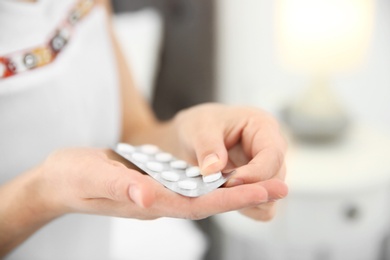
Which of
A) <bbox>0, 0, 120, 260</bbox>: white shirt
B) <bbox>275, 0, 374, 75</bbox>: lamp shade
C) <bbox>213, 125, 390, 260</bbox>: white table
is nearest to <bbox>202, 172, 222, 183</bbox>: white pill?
<bbox>0, 0, 120, 260</bbox>: white shirt

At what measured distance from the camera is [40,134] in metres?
0.58

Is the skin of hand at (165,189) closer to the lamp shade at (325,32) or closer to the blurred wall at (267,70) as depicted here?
the lamp shade at (325,32)

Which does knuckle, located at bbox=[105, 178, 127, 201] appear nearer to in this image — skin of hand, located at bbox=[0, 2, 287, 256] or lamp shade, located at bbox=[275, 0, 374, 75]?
skin of hand, located at bbox=[0, 2, 287, 256]

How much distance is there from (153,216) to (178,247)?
1.79 feet

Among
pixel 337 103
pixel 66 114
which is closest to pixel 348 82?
pixel 337 103

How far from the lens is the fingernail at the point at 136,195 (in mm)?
358

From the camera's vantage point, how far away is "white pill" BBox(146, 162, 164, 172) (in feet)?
1.51

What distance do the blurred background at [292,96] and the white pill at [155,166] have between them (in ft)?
1.23

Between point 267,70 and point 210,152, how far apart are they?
0.95 metres

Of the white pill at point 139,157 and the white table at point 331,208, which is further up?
the white pill at point 139,157

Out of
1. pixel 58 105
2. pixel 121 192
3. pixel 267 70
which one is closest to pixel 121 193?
pixel 121 192

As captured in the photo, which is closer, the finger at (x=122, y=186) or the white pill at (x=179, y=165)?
the finger at (x=122, y=186)

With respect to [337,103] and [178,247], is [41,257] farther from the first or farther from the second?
[337,103]

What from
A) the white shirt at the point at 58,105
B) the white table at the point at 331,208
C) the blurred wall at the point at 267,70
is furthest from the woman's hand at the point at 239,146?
the blurred wall at the point at 267,70
